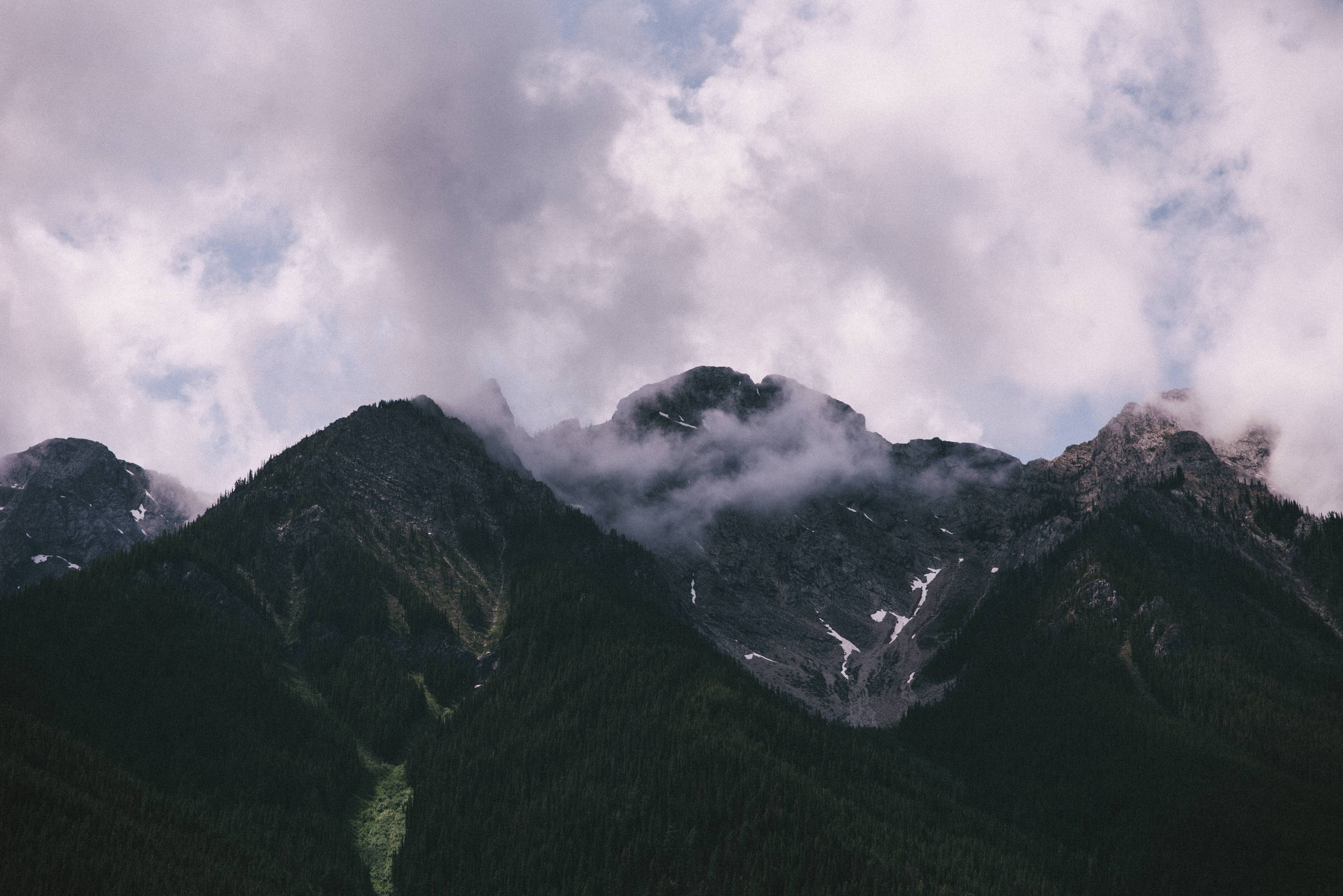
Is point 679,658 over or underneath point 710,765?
over

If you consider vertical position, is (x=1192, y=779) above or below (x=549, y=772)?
above

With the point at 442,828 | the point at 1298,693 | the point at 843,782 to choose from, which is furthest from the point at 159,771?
the point at 1298,693

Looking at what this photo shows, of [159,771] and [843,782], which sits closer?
[159,771]

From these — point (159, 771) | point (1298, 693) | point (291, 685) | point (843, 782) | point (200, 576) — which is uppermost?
point (1298, 693)

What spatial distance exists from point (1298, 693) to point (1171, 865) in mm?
68664

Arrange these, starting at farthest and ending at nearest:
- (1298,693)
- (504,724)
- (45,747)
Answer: (1298,693)
(504,724)
(45,747)

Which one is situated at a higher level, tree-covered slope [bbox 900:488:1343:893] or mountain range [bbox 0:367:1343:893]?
tree-covered slope [bbox 900:488:1343:893]

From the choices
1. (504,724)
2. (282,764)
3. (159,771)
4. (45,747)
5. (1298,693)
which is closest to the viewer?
(45,747)

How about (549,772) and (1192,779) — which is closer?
(549,772)

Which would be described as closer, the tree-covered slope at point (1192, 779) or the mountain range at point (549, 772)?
the mountain range at point (549, 772)

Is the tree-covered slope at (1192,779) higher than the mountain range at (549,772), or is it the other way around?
the tree-covered slope at (1192,779)

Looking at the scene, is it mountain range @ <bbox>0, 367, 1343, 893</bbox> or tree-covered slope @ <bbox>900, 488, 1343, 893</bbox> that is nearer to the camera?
mountain range @ <bbox>0, 367, 1343, 893</bbox>

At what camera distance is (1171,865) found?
14388 centimetres

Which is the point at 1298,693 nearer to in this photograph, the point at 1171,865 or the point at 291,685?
the point at 1171,865
